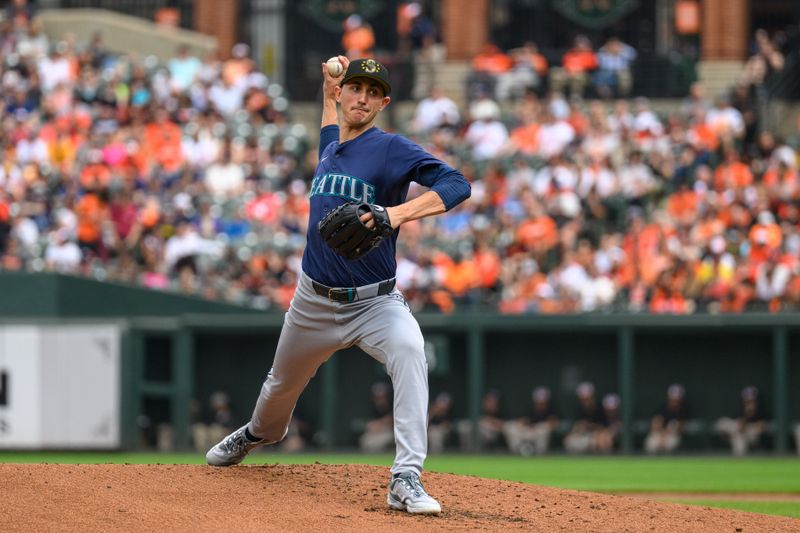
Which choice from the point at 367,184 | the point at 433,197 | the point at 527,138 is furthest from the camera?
the point at 527,138

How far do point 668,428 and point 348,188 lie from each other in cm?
963

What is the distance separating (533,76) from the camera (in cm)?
2028

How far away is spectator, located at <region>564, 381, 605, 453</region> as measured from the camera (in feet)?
50.8

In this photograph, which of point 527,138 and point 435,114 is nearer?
point 527,138

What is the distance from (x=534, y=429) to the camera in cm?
1572

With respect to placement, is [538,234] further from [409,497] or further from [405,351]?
[409,497]

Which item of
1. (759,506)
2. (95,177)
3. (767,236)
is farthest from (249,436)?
(95,177)

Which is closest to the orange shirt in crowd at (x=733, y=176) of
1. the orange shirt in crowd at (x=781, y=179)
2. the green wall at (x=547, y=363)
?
the orange shirt in crowd at (x=781, y=179)

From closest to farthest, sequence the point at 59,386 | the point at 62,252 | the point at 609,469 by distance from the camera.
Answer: the point at 609,469 < the point at 59,386 < the point at 62,252

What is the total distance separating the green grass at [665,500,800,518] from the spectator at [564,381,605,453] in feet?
18.6

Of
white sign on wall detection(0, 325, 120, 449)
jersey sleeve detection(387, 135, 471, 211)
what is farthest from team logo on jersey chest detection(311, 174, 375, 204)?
white sign on wall detection(0, 325, 120, 449)

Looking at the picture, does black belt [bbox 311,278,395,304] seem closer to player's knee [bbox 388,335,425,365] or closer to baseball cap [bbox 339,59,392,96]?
player's knee [bbox 388,335,425,365]

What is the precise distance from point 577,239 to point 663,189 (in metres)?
1.57

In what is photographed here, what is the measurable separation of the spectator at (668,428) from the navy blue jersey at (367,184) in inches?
369
